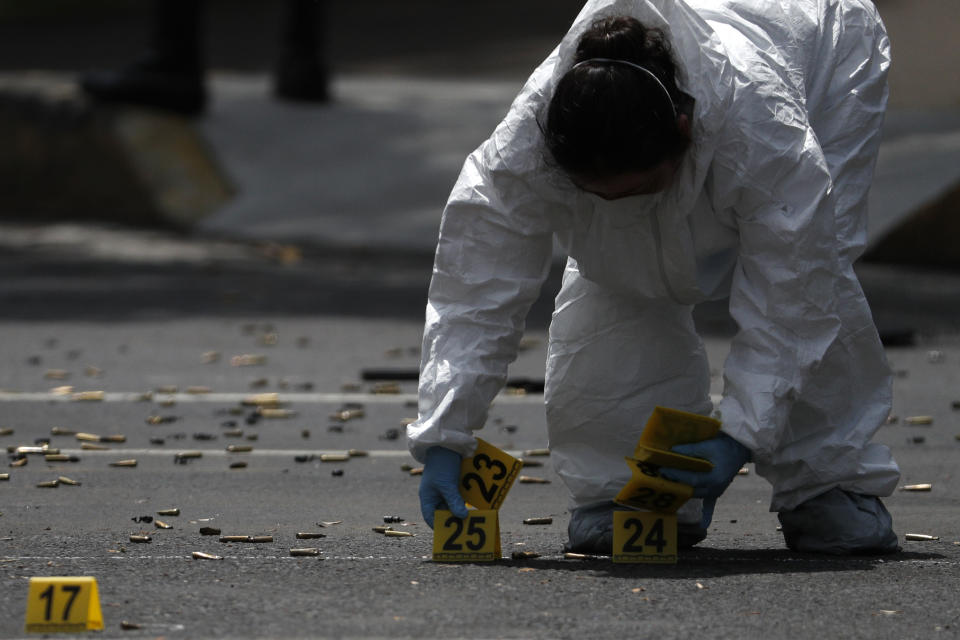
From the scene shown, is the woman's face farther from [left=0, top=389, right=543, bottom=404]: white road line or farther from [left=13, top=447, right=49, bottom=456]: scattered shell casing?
[left=0, top=389, right=543, bottom=404]: white road line

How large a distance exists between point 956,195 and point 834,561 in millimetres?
9148

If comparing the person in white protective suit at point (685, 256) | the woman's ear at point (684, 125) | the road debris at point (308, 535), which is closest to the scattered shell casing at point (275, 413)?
the road debris at point (308, 535)

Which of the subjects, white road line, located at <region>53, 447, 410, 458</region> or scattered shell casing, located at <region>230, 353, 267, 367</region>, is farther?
scattered shell casing, located at <region>230, 353, 267, 367</region>

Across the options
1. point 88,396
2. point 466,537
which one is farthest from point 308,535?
point 88,396

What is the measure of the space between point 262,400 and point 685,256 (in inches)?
133

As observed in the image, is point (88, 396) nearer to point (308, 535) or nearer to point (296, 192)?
point (308, 535)

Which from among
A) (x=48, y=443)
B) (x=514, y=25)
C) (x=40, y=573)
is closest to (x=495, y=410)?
(x=48, y=443)

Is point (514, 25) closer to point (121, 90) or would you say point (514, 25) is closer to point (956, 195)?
point (121, 90)

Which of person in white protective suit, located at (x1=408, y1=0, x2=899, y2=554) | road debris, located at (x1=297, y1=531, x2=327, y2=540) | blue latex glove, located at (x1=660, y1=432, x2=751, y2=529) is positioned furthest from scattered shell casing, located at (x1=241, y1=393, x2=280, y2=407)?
blue latex glove, located at (x1=660, y1=432, x2=751, y2=529)

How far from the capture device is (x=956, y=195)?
41.5ft

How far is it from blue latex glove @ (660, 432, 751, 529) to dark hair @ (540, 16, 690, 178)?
0.67 m

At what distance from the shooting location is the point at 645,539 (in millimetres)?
4004

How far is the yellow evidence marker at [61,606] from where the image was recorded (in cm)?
326

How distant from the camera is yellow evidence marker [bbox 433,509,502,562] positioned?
396 cm
